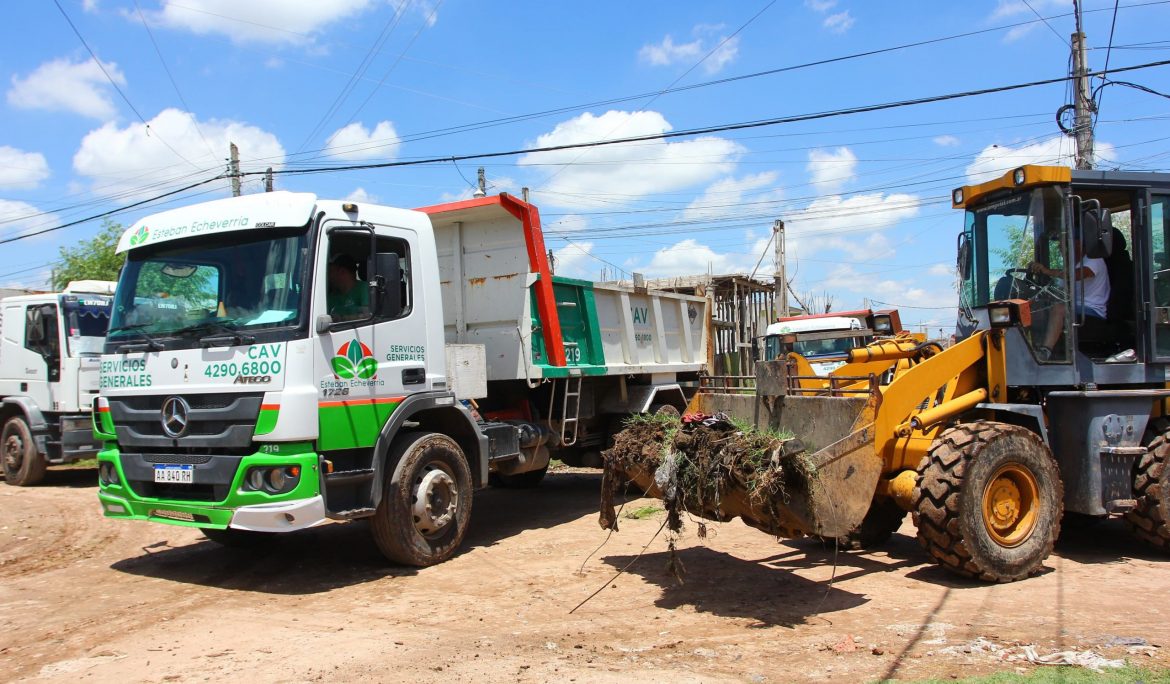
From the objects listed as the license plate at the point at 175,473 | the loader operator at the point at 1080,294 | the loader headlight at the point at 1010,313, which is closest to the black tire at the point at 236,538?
the license plate at the point at 175,473

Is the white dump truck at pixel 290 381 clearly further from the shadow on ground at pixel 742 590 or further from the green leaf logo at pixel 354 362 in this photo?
the shadow on ground at pixel 742 590

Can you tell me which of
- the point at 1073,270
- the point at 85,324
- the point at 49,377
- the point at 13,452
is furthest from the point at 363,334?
the point at 13,452

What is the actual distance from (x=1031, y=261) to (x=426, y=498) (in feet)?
17.1

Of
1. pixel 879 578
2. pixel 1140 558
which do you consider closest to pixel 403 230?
pixel 879 578

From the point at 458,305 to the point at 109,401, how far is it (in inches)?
130

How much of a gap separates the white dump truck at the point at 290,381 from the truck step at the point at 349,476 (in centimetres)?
1

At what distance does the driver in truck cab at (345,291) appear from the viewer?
5.98m

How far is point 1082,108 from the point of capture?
48.0 feet

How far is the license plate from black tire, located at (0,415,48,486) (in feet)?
22.7

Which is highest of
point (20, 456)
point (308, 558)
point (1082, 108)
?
point (1082, 108)

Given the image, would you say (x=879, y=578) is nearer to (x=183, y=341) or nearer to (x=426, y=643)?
(x=426, y=643)

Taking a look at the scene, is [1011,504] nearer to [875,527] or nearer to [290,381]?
[875,527]

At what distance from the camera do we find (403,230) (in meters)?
6.69

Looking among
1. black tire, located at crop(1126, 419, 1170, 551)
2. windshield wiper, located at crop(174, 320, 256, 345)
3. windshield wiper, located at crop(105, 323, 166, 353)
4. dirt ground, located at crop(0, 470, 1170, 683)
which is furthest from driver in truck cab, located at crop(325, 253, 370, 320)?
black tire, located at crop(1126, 419, 1170, 551)
